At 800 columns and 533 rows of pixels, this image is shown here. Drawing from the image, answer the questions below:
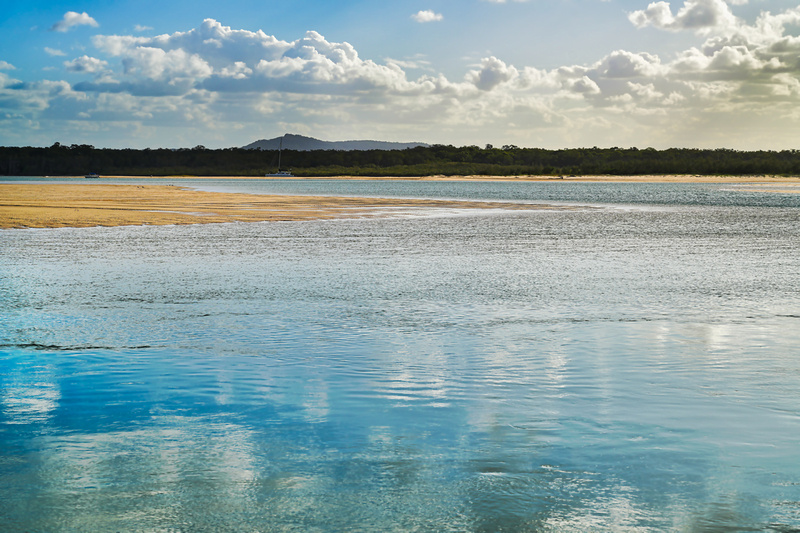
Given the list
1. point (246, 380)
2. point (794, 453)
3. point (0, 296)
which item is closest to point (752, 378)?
point (794, 453)

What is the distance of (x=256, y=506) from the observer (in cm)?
578

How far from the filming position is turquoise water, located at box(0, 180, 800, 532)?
19.1ft

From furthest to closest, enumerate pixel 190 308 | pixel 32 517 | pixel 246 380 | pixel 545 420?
pixel 190 308, pixel 246 380, pixel 545 420, pixel 32 517

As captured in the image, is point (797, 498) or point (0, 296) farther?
point (0, 296)

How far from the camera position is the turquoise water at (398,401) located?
5.82 meters

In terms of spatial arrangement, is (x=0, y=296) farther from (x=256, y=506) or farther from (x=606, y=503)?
(x=606, y=503)

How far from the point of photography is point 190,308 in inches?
579

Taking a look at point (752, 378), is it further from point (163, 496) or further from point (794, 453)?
point (163, 496)

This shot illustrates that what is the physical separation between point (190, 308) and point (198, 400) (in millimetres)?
6300

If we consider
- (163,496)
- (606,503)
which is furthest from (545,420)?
(163,496)

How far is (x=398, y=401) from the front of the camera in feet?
28.4

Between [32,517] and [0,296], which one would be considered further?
[0,296]

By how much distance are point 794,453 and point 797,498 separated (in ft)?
3.79

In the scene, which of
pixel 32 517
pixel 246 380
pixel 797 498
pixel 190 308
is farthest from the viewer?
pixel 190 308
